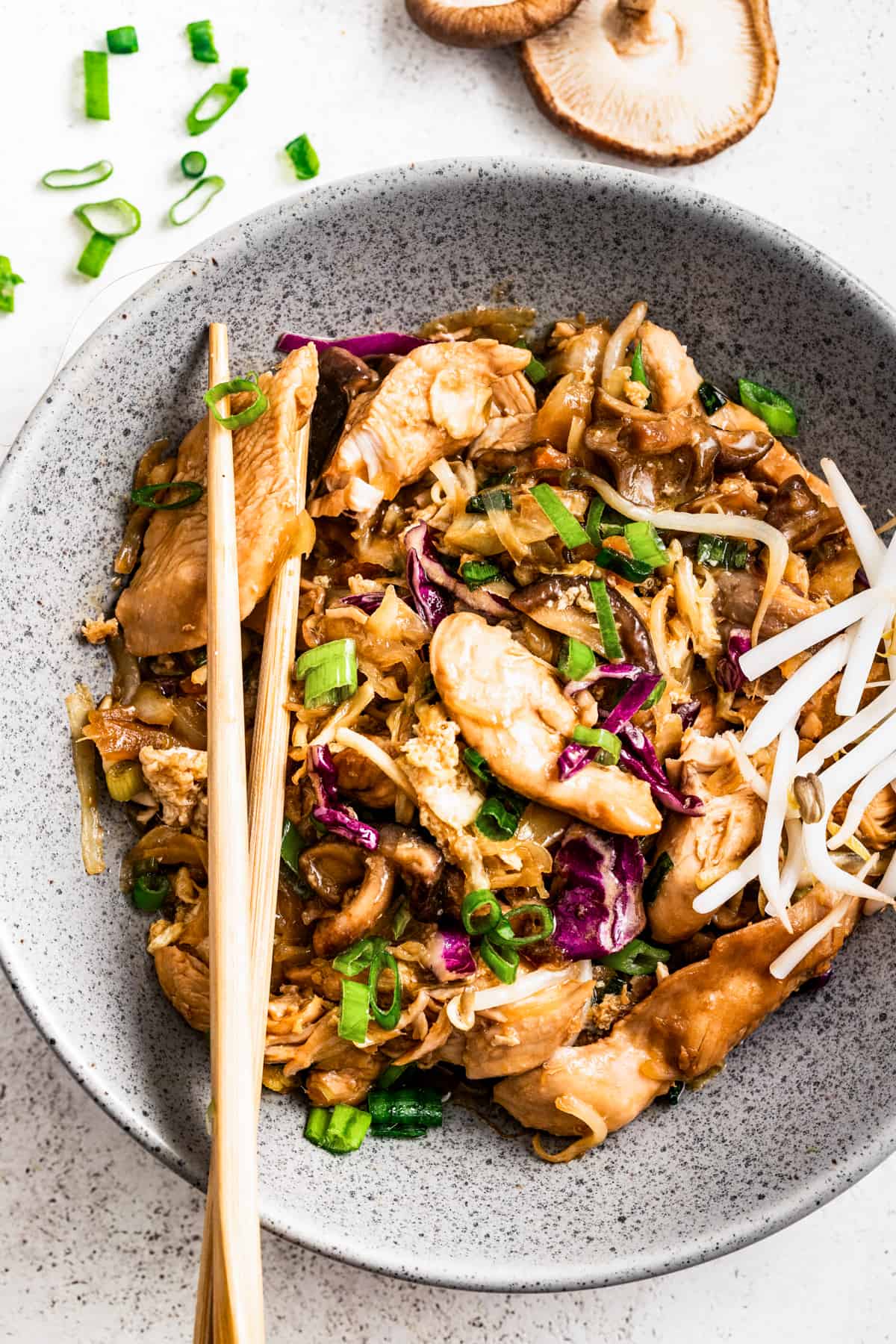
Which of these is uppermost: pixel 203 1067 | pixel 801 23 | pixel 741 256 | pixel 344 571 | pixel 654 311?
pixel 801 23

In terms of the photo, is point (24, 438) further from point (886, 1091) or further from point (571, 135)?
point (886, 1091)

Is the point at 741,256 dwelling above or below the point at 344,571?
above

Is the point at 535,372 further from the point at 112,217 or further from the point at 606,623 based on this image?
the point at 112,217

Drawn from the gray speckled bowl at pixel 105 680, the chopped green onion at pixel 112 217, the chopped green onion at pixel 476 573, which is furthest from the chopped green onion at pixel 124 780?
the chopped green onion at pixel 112 217

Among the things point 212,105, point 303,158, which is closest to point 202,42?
point 212,105

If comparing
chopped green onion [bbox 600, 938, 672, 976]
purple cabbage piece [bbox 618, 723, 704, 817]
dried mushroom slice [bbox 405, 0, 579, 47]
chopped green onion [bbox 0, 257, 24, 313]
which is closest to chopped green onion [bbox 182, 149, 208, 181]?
chopped green onion [bbox 0, 257, 24, 313]

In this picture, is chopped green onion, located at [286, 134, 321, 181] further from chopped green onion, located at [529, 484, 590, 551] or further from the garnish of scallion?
chopped green onion, located at [529, 484, 590, 551]

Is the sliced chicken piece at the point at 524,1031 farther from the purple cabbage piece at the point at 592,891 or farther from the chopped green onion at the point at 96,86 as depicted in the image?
the chopped green onion at the point at 96,86

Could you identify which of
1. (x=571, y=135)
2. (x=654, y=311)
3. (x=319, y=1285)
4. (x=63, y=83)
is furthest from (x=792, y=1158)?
(x=63, y=83)
